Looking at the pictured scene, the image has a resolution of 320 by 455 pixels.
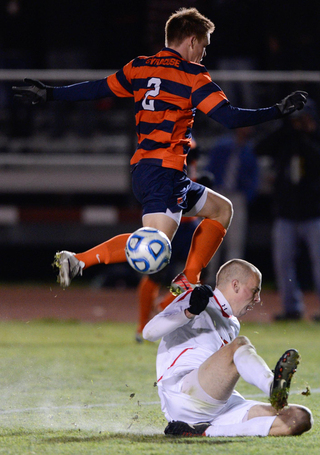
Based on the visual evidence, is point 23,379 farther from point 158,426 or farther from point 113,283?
point 113,283

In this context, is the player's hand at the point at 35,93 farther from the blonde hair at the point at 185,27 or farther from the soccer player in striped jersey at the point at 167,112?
the blonde hair at the point at 185,27

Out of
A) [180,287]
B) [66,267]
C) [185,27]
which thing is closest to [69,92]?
[185,27]

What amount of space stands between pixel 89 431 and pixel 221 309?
1041mm

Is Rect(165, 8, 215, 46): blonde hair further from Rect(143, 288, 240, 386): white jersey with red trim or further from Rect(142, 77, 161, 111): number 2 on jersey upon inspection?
Rect(143, 288, 240, 386): white jersey with red trim

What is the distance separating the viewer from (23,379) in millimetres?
6121

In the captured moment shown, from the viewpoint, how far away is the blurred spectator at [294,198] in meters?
9.38

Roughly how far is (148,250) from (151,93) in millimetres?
1029

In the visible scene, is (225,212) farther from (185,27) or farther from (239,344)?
(239,344)

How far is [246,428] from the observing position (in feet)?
13.3

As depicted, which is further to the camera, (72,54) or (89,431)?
(72,54)

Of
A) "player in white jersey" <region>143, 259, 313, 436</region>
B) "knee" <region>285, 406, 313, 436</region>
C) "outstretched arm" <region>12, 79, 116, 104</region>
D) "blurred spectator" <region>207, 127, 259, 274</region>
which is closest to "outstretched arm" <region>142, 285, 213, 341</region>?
"player in white jersey" <region>143, 259, 313, 436</region>

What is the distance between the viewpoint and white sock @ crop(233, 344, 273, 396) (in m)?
3.67

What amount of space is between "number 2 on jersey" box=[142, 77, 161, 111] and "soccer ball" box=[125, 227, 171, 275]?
804 millimetres

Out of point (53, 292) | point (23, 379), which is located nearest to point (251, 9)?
point (53, 292)
